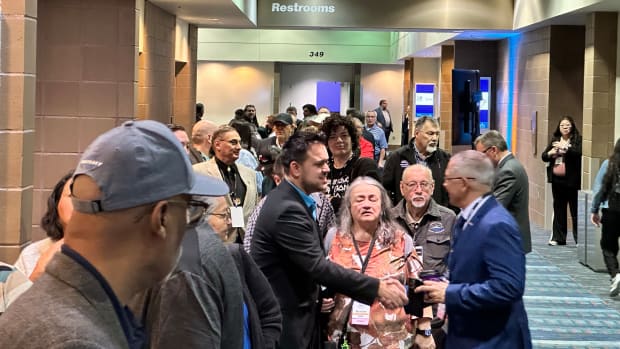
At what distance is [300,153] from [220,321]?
168 centimetres

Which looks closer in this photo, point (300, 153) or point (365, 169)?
point (300, 153)

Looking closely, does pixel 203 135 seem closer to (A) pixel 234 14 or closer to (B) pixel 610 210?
(B) pixel 610 210

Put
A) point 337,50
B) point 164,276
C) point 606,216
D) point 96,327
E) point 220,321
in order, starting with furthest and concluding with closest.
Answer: point 337,50 < point 606,216 < point 220,321 < point 164,276 < point 96,327

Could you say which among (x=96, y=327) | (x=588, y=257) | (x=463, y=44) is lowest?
(x=588, y=257)

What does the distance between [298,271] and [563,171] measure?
26.3 feet

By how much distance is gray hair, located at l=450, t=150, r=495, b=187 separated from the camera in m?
3.67

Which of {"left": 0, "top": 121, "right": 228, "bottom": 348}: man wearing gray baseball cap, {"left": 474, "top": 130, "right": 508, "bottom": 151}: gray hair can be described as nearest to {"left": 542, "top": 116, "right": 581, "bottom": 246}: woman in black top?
{"left": 474, "top": 130, "right": 508, "bottom": 151}: gray hair

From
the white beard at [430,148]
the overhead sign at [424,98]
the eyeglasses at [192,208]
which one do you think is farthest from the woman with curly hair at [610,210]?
the overhead sign at [424,98]

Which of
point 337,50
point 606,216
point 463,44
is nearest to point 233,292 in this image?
point 606,216

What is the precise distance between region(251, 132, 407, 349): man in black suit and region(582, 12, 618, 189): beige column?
744cm

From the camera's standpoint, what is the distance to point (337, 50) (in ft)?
84.9

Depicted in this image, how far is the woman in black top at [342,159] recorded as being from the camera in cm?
601

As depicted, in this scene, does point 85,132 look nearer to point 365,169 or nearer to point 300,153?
point 365,169

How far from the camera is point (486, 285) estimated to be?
3348 millimetres
